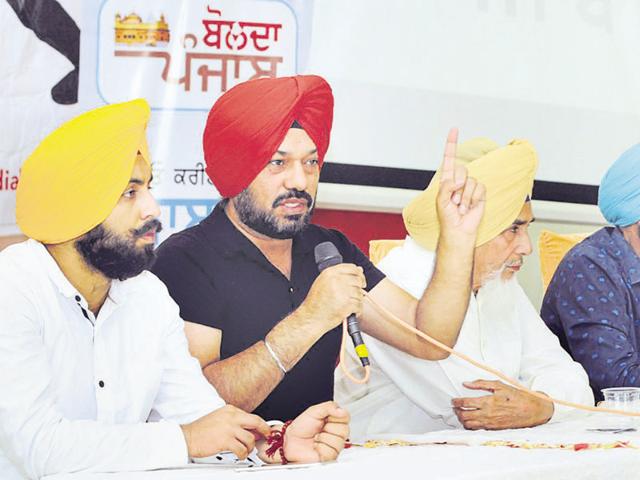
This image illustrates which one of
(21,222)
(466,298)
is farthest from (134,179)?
(466,298)

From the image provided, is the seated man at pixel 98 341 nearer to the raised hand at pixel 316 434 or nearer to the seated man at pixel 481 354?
the raised hand at pixel 316 434

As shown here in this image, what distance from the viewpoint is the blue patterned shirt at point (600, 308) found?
288 cm

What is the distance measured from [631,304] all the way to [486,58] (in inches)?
31.6

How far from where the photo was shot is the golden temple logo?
2260 mm

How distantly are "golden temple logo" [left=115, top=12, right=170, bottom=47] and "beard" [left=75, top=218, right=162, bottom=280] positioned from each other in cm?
48

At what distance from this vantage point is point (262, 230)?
232 centimetres

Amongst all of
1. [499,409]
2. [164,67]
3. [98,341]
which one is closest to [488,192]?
[499,409]

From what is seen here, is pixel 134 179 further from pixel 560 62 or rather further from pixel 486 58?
pixel 560 62

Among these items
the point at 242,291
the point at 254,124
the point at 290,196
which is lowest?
the point at 242,291

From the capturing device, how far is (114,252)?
1.95 metres

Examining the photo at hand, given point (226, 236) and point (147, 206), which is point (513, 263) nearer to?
point (226, 236)

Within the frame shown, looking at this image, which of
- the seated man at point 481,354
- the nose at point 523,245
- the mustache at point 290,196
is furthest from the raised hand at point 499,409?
the mustache at point 290,196

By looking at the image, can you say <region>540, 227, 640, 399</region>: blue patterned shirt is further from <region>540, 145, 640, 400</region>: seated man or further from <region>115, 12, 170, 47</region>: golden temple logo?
<region>115, 12, 170, 47</region>: golden temple logo

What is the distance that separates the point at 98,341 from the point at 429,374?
93 cm
